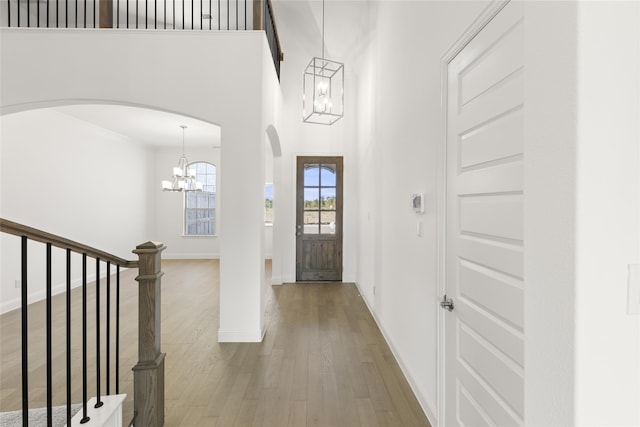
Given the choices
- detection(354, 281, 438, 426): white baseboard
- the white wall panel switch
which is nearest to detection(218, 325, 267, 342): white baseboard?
detection(354, 281, 438, 426): white baseboard

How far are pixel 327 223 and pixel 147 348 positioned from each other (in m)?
4.22

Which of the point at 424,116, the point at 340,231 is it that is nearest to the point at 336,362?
the point at 424,116

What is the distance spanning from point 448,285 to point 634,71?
51.2 inches

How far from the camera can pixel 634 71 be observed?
79cm

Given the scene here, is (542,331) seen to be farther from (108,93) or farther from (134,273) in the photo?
(134,273)

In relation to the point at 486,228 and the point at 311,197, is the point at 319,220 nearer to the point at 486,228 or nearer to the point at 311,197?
the point at 311,197

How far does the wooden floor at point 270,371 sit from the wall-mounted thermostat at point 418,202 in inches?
52.5

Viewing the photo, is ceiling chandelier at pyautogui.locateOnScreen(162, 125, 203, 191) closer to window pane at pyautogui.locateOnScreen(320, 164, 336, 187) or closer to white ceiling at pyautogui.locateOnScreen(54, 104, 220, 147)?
white ceiling at pyautogui.locateOnScreen(54, 104, 220, 147)

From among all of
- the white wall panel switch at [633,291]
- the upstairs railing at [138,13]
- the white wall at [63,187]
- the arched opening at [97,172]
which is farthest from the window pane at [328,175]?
the white wall panel switch at [633,291]

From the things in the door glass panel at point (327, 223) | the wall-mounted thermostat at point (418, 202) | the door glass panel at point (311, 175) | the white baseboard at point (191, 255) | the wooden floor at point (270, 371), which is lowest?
the wooden floor at point (270, 371)

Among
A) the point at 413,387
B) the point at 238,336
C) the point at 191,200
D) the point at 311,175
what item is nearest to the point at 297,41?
the point at 311,175

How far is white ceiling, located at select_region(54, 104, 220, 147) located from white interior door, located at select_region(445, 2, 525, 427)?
14.9 feet

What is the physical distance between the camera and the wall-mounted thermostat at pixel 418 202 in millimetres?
2258

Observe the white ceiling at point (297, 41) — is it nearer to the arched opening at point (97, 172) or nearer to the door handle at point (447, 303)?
the arched opening at point (97, 172)
